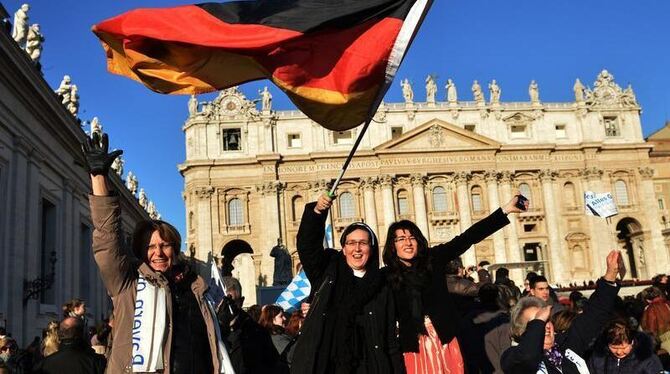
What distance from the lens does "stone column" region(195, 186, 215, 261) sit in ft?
151

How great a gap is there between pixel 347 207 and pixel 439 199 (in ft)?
23.8

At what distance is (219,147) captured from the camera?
157 ft

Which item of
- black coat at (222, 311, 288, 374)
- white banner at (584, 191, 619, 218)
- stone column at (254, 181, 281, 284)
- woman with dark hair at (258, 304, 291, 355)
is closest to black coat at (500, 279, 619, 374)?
black coat at (222, 311, 288, 374)

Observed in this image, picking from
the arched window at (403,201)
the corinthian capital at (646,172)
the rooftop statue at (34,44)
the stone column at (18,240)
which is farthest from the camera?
the corinthian capital at (646,172)

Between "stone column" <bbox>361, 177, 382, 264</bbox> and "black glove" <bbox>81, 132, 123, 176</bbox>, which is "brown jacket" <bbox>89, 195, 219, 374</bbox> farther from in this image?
"stone column" <bbox>361, 177, 382, 264</bbox>

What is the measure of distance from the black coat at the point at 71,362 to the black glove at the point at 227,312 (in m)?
1.46

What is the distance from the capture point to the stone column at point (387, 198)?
1874 inches

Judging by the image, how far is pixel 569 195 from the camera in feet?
165

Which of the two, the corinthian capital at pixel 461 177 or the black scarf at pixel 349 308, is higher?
the corinthian capital at pixel 461 177

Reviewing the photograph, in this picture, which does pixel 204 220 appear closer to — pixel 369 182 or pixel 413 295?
pixel 369 182

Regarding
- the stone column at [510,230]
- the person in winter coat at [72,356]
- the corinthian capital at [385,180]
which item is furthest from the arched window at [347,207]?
the person in winter coat at [72,356]

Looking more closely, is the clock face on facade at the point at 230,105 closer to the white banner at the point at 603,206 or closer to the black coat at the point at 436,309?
the white banner at the point at 603,206

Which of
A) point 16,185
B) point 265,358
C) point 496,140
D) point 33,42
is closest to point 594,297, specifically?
point 265,358

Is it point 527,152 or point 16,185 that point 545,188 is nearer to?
point 527,152
